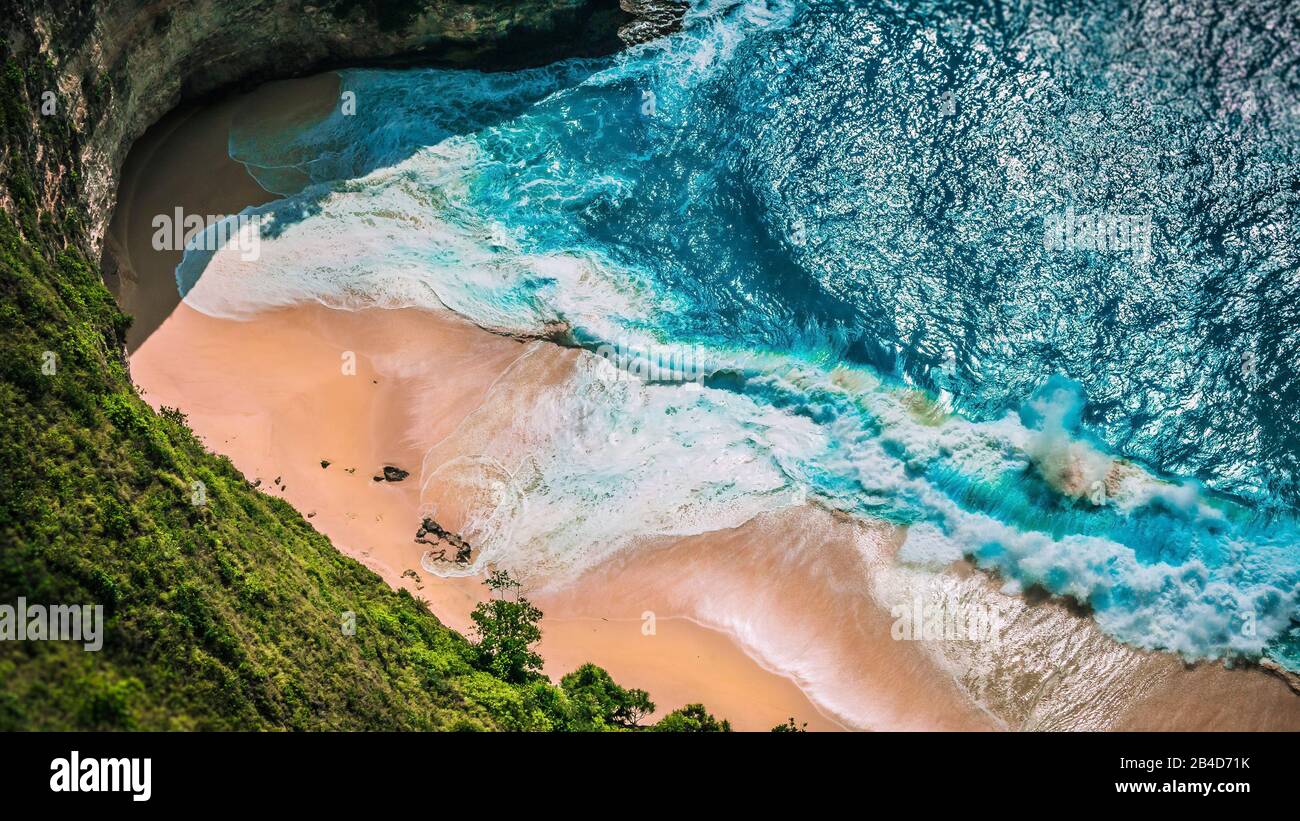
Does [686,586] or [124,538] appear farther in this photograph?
[686,586]

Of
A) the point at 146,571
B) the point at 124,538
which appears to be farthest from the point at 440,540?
the point at 124,538

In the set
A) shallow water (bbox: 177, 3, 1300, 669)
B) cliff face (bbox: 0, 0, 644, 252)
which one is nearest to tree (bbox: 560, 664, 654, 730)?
shallow water (bbox: 177, 3, 1300, 669)

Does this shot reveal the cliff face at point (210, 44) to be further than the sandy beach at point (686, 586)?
Yes

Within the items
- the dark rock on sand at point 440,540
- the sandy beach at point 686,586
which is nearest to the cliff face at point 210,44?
the sandy beach at point 686,586

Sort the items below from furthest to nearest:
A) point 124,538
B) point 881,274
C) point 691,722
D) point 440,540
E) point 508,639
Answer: point 881,274 < point 440,540 < point 508,639 < point 691,722 < point 124,538

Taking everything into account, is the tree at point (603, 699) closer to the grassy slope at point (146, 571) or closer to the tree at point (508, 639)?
the grassy slope at point (146, 571)

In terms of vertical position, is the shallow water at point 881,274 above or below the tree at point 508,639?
above

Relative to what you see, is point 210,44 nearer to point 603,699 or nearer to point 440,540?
point 440,540
